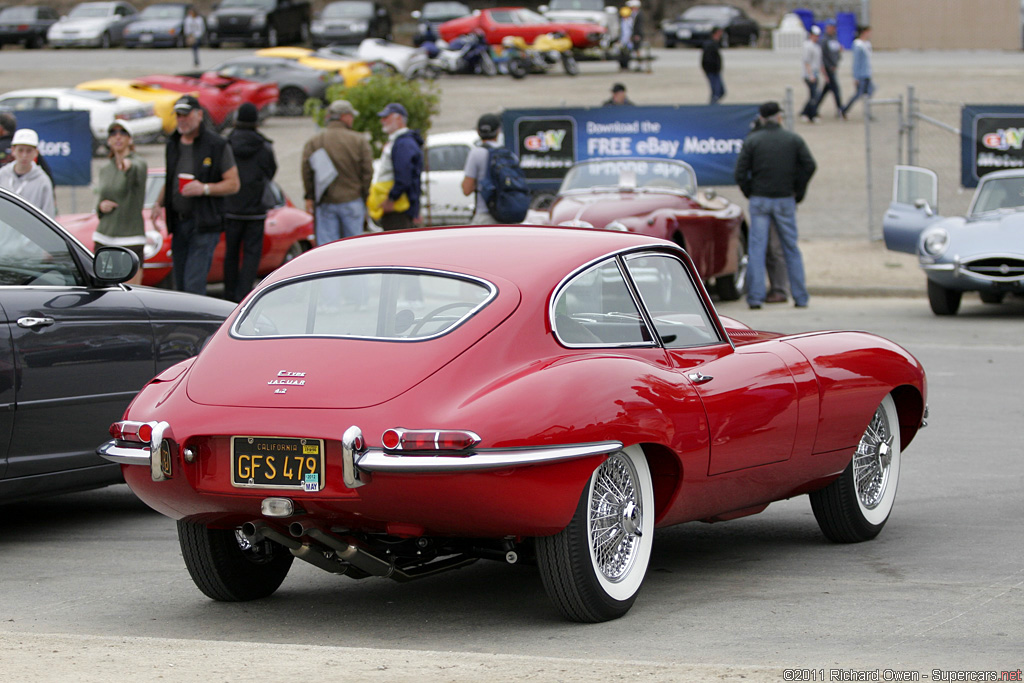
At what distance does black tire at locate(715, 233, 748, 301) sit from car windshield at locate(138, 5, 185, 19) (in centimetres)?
3713

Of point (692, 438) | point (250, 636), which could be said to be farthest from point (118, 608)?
point (692, 438)

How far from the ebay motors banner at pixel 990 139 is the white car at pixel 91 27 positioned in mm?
37350

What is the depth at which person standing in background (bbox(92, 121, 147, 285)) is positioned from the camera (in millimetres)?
11641

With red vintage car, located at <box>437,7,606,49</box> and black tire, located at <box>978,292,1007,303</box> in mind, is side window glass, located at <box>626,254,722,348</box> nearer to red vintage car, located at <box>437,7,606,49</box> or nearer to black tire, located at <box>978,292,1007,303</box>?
black tire, located at <box>978,292,1007,303</box>

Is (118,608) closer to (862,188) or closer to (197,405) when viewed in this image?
(197,405)

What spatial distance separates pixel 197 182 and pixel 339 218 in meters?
3.17

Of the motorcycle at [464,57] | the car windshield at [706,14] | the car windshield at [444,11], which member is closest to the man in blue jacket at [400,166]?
the motorcycle at [464,57]

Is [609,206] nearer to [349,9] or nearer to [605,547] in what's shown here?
[605,547]

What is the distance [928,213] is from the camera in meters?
17.0

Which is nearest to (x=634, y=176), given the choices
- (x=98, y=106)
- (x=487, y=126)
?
(x=487, y=126)

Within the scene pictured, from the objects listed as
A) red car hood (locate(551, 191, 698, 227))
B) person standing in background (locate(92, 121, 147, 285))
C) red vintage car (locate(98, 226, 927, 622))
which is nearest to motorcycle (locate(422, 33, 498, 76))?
red car hood (locate(551, 191, 698, 227))

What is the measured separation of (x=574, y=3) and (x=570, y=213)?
32.1 meters

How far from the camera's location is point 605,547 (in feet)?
17.0

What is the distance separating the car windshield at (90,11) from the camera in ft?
169
